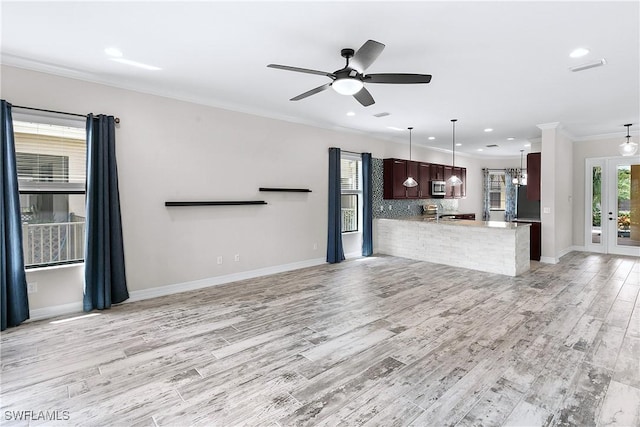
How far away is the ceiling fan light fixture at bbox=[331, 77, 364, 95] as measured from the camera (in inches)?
115

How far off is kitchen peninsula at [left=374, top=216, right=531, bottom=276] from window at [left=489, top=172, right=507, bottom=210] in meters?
5.61

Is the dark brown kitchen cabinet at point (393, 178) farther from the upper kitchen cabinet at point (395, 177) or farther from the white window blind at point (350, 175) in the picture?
the white window blind at point (350, 175)

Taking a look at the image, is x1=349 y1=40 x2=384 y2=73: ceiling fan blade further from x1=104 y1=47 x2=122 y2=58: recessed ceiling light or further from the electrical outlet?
the electrical outlet

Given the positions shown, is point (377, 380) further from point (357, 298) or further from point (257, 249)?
point (257, 249)

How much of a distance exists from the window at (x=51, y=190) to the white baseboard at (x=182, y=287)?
21.2 inches

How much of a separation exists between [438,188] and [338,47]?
21.9ft

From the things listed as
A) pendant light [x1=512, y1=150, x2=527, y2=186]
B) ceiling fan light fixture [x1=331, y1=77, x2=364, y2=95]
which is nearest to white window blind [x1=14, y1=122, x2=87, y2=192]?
ceiling fan light fixture [x1=331, y1=77, x2=364, y2=95]

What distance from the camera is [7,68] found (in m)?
3.46

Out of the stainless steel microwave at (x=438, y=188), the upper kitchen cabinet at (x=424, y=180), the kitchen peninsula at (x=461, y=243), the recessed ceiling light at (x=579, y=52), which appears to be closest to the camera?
the recessed ceiling light at (x=579, y=52)

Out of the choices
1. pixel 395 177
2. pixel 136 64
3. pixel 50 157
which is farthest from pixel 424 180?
pixel 50 157

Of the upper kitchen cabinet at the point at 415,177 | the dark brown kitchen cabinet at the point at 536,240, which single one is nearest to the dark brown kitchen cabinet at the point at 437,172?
the upper kitchen cabinet at the point at 415,177

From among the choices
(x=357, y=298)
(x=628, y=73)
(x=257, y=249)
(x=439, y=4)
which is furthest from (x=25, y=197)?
(x=628, y=73)

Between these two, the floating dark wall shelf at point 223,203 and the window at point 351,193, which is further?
the window at point 351,193

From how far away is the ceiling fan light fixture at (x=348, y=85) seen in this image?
9.58ft
